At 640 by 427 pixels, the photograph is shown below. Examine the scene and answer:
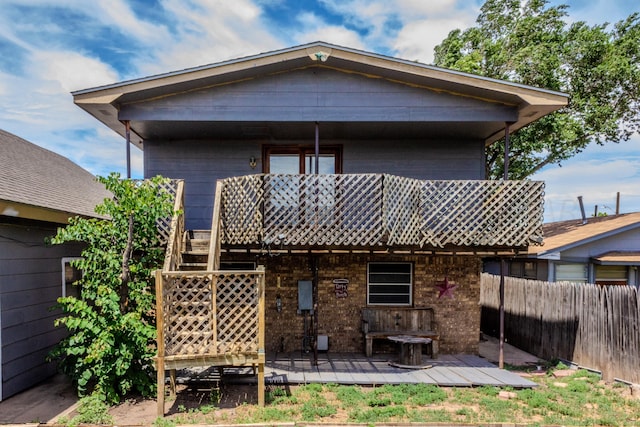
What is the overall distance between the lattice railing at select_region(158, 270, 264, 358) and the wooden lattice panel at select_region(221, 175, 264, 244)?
4.23 ft

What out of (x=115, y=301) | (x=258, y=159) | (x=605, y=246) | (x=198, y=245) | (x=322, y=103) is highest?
(x=322, y=103)

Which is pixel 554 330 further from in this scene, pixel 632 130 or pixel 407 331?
pixel 632 130

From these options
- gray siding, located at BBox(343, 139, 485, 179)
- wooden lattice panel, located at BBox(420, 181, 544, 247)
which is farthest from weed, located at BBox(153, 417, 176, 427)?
gray siding, located at BBox(343, 139, 485, 179)

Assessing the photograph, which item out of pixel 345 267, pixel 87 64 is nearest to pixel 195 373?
pixel 345 267

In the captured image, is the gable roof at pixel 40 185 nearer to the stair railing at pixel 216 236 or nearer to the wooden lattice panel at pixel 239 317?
the stair railing at pixel 216 236

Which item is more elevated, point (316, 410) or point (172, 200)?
point (172, 200)

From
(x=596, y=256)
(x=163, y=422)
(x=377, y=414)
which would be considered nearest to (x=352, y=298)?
(x=377, y=414)

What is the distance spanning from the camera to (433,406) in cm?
585

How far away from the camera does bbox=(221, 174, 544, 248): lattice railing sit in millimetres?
7078

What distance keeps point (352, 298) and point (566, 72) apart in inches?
564

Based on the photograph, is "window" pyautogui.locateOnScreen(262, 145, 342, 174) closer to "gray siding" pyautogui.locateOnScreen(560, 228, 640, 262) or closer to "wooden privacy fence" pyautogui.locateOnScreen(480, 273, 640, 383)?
"wooden privacy fence" pyautogui.locateOnScreen(480, 273, 640, 383)

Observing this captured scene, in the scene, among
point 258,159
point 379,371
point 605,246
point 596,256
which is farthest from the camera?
point 605,246

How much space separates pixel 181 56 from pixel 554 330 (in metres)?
14.8

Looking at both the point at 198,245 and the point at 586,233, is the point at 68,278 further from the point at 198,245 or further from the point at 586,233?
the point at 586,233
